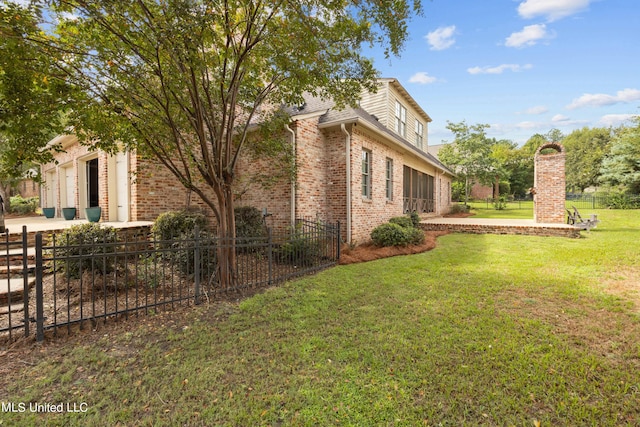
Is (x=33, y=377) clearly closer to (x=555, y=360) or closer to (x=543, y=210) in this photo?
(x=555, y=360)

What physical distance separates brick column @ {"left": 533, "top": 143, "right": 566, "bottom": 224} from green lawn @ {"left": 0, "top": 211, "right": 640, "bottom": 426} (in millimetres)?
8337

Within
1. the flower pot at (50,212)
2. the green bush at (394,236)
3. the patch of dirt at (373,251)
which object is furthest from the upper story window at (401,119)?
the flower pot at (50,212)

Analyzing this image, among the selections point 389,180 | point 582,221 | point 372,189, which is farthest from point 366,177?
point 582,221

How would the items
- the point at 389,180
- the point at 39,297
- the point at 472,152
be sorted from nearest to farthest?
1. the point at 39,297
2. the point at 389,180
3. the point at 472,152

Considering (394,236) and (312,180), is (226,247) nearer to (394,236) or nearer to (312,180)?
(312,180)

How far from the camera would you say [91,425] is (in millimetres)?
1997

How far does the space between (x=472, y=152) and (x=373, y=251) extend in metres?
22.4

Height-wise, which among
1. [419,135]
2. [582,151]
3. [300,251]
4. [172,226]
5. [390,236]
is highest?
[582,151]

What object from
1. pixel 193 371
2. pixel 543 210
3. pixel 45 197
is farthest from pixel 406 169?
pixel 45 197

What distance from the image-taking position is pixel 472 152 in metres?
25.7

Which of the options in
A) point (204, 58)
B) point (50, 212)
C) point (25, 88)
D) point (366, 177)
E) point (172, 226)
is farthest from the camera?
point (50, 212)

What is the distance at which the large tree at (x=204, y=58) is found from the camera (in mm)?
3459

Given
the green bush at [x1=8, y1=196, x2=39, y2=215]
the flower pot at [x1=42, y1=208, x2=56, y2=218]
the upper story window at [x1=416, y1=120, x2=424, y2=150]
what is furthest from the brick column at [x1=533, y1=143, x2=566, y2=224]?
the green bush at [x1=8, y1=196, x2=39, y2=215]

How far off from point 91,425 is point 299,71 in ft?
15.6
